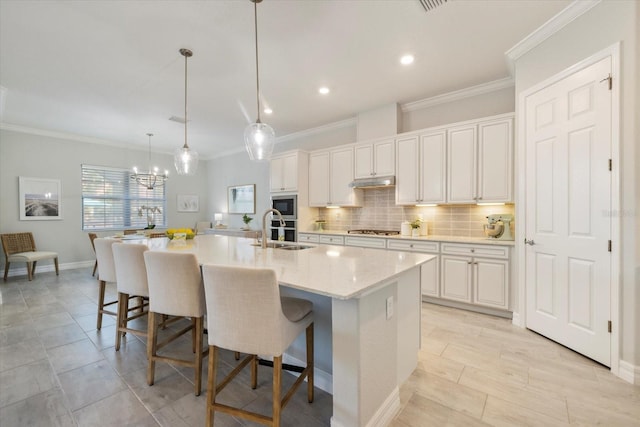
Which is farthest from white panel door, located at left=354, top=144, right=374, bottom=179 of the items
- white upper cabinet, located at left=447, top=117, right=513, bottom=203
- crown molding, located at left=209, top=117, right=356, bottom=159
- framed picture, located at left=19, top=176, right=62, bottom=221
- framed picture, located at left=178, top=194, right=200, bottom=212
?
framed picture, located at left=19, top=176, right=62, bottom=221

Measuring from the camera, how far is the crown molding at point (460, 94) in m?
3.43

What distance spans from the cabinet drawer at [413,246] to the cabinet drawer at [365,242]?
127 millimetres

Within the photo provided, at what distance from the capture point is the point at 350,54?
2.84m

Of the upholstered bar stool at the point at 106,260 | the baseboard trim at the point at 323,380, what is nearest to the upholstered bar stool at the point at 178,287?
the baseboard trim at the point at 323,380

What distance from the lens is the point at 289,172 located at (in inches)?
201

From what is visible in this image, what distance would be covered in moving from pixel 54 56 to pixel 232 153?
4.45 m

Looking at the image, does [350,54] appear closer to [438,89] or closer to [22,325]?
[438,89]

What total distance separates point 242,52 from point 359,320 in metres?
2.83

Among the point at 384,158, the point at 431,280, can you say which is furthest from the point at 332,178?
the point at 431,280

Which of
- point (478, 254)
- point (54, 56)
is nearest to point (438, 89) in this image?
point (478, 254)

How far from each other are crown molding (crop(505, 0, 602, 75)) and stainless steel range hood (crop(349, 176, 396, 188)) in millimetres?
1899

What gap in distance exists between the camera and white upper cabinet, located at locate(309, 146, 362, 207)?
4551mm

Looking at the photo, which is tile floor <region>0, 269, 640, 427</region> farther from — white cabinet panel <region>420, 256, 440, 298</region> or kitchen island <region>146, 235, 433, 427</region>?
white cabinet panel <region>420, 256, 440, 298</region>

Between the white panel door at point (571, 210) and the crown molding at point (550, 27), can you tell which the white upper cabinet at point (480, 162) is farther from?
the crown molding at point (550, 27)
